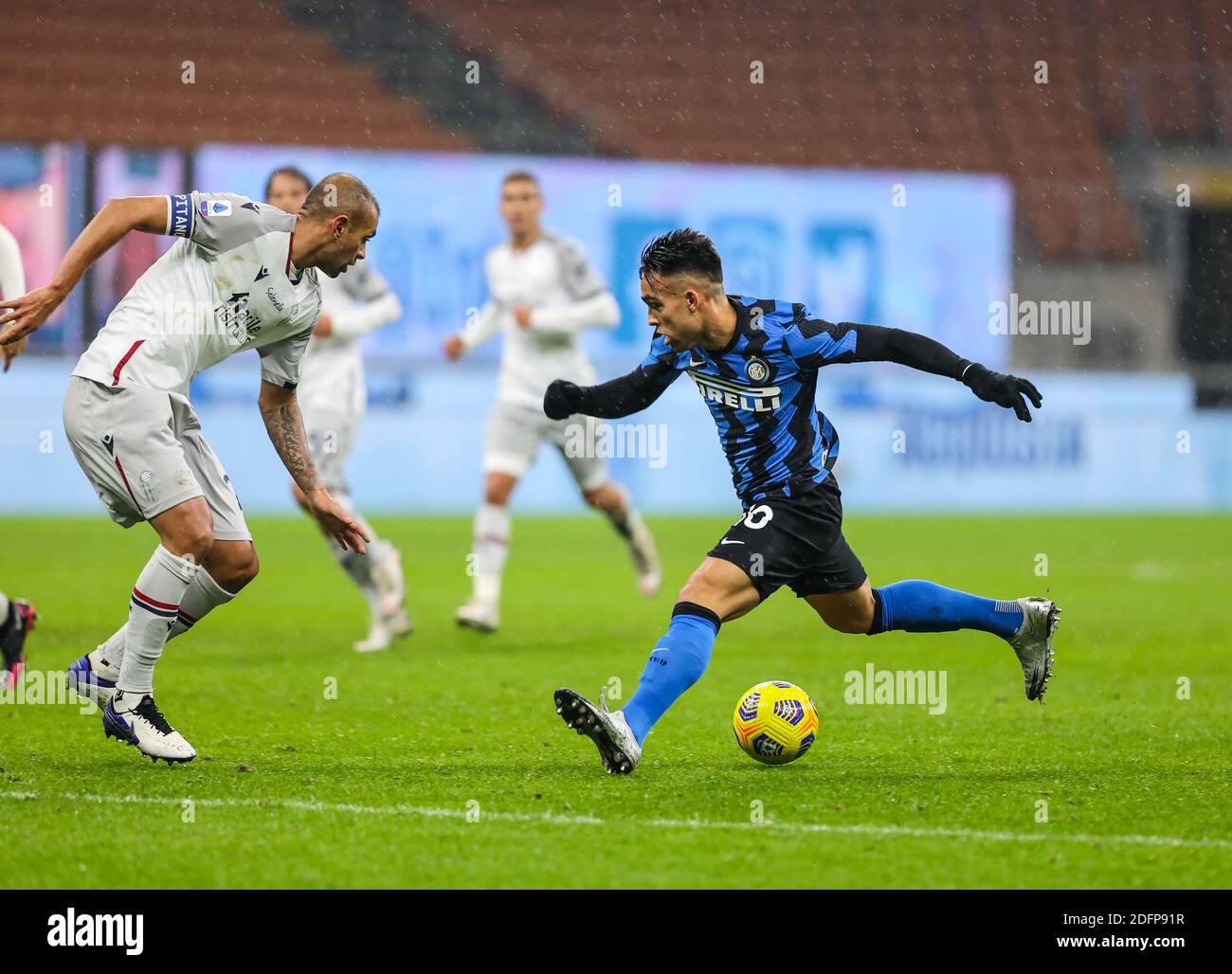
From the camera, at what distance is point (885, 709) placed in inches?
270

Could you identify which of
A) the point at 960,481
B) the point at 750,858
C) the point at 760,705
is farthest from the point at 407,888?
the point at 960,481

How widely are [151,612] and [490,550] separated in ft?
13.8

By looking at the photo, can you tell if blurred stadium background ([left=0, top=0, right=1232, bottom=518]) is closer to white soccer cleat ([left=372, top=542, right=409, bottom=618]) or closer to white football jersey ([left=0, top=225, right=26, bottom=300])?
white soccer cleat ([left=372, top=542, right=409, bottom=618])

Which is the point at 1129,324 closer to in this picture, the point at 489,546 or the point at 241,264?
the point at 489,546

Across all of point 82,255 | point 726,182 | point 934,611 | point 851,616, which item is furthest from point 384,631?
point 726,182

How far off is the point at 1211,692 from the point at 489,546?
13.3 feet

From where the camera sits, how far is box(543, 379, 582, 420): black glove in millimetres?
5770

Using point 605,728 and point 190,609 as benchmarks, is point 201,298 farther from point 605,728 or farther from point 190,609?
point 605,728

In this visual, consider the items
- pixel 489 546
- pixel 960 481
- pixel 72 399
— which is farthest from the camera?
pixel 960 481

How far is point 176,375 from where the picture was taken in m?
5.37

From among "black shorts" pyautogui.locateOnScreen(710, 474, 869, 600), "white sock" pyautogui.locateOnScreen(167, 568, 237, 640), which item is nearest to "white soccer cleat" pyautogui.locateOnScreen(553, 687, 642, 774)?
"black shorts" pyautogui.locateOnScreen(710, 474, 869, 600)

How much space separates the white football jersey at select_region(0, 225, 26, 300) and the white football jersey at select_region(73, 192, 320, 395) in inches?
59.8

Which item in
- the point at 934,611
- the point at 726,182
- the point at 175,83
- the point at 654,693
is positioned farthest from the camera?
the point at 175,83

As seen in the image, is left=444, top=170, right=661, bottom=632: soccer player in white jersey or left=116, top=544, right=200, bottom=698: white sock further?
left=444, top=170, right=661, bottom=632: soccer player in white jersey
